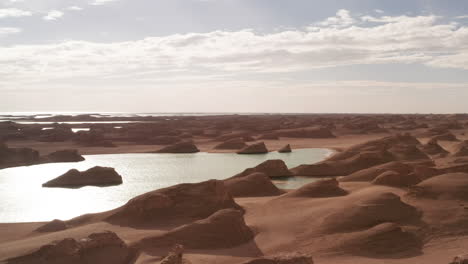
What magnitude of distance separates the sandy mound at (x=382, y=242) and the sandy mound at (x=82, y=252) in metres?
6.85

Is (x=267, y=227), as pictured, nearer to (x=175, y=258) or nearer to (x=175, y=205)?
(x=175, y=205)

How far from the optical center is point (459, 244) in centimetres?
1414

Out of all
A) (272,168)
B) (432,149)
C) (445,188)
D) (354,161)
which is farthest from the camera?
(432,149)

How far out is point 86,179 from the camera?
32.3m

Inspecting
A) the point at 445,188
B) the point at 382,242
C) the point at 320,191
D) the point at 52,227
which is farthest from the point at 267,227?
the point at 52,227

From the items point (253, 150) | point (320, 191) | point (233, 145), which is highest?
point (320, 191)

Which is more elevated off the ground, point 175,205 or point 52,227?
point 175,205

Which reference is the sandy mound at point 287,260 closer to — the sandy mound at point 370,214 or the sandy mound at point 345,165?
the sandy mound at point 370,214

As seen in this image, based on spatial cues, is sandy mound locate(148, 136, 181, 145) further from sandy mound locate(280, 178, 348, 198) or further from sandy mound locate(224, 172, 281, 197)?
sandy mound locate(280, 178, 348, 198)

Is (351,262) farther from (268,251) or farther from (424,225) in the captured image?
(424,225)

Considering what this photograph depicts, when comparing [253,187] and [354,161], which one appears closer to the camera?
[253,187]

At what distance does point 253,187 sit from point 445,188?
10463 millimetres

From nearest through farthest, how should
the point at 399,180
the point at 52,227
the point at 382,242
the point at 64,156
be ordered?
the point at 382,242
the point at 52,227
the point at 399,180
the point at 64,156

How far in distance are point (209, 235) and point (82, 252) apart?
427 centimetres
